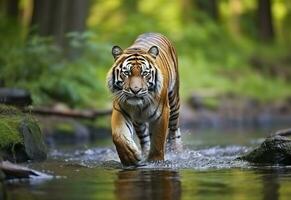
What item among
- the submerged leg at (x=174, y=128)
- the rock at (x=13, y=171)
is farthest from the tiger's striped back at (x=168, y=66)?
the rock at (x=13, y=171)

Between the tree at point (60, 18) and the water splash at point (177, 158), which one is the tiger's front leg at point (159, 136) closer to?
the water splash at point (177, 158)

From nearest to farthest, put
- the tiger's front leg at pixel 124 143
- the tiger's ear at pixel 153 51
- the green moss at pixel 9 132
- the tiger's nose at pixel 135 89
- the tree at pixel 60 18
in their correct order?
the tiger's nose at pixel 135 89, the tiger's front leg at pixel 124 143, the green moss at pixel 9 132, the tiger's ear at pixel 153 51, the tree at pixel 60 18

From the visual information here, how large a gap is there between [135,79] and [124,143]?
82 centimetres

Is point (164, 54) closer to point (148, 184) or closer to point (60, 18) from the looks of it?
point (148, 184)

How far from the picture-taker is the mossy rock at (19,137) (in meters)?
10.2

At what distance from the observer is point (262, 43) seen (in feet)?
122

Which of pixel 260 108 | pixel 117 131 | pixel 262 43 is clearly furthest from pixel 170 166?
pixel 262 43

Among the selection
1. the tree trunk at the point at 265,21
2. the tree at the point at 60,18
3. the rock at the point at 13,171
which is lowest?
the rock at the point at 13,171

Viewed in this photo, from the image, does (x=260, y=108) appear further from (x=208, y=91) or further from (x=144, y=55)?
(x=144, y=55)

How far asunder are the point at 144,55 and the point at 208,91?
58.5ft

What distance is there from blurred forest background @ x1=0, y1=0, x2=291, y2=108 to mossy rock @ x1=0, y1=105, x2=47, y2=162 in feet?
17.4

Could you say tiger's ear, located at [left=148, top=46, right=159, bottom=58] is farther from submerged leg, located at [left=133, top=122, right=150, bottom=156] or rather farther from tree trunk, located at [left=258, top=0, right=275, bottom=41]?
tree trunk, located at [left=258, top=0, right=275, bottom=41]

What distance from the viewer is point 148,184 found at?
25.0 feet

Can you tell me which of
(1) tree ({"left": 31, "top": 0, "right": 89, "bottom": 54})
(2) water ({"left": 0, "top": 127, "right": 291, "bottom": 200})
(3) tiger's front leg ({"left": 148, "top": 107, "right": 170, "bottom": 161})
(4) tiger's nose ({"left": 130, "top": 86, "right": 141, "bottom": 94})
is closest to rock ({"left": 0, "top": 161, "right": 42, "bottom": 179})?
(2) water ({"left": 0, "top": 127, "right": 291, "bottom": 200})
